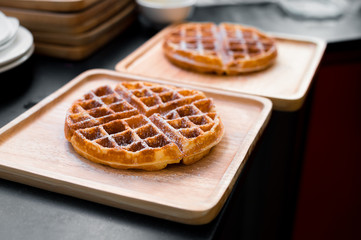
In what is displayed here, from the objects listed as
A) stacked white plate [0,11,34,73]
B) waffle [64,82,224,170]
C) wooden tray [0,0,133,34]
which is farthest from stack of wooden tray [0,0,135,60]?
waffle [64,82,224,170]

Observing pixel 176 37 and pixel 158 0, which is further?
pixel 158 0

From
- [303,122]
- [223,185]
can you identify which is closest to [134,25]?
[303,122]

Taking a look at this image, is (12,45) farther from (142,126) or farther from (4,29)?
(142,126)

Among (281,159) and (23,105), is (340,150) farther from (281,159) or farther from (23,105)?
(23,105)

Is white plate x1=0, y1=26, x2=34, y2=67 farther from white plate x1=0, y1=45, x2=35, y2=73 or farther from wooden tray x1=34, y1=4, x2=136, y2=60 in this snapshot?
wooden tray x1=34, y1=4, x2=136, y2=60

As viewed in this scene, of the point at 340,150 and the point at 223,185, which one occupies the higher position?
the point at 223,185

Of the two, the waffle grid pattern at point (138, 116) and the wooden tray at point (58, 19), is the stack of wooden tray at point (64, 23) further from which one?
the waffle grid pattern at point (138, 116)

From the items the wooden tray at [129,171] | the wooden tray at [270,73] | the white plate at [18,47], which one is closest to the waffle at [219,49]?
the wooden tray at [270,73]
